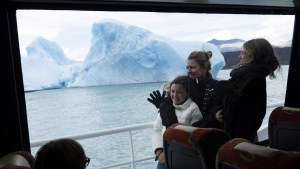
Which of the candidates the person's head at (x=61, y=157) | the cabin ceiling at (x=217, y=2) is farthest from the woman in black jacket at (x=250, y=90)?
the person's head at (x=61, y=157)

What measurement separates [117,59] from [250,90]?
4.42 feet

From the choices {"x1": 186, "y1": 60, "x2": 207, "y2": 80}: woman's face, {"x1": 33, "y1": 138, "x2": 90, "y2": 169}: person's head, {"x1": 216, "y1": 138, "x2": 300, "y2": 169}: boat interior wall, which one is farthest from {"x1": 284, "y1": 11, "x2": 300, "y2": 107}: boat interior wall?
{"x1": 33, "y1": 138, "x2": 90, "y2": 169}: person's head

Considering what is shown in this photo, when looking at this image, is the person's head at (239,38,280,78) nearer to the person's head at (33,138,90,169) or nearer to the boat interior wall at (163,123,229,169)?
the boat interior wall at (163,123,229,169)

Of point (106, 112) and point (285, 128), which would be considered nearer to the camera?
point (285, 128)

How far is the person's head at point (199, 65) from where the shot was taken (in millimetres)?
2527

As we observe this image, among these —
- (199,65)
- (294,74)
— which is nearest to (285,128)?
(199,65)

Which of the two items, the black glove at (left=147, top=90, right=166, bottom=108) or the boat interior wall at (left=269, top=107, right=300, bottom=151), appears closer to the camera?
the boat interior wall at (left=269, top=107, right=300, bottom=151)

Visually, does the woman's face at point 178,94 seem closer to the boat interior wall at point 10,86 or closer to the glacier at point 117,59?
the glacier at point 117,59

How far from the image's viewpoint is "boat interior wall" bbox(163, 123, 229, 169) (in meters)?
1.46

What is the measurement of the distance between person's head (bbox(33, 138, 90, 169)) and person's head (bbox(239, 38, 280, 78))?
5.51 feet

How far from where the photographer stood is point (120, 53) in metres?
3.05

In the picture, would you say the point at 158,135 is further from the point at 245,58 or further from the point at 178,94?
the point at 245,58

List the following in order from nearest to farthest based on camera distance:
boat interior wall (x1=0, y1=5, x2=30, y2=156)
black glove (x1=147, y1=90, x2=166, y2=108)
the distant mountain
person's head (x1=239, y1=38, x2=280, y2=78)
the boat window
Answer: boat interior wall (x1=0, y1=5, x2=30, y2=156) < the boat window < person's head (x1=239, y1=38, x2=280, y2=78) < black glove (x1=147, y1=90, x2=166, y2=108) < the distant mountain

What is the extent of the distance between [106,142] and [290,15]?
2701mm
